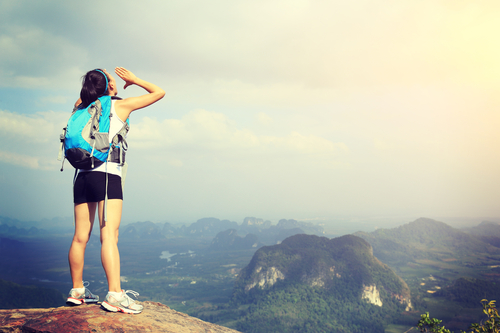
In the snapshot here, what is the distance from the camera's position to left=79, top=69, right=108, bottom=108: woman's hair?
12.0 feet

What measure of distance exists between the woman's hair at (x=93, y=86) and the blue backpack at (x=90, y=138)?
0.38 ft

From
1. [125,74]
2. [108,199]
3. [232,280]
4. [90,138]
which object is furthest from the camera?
[232,280]

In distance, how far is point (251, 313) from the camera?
378 feet

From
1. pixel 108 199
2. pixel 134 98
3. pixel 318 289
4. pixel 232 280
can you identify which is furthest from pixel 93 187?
pixel 232 280

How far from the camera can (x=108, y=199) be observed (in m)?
3.59

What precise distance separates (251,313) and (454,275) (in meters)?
102

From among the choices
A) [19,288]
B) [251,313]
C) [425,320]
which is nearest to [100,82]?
[425,320]

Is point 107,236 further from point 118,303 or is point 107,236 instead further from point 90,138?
point 90,138

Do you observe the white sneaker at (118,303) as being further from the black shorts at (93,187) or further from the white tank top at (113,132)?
the white tank top at (113,132)

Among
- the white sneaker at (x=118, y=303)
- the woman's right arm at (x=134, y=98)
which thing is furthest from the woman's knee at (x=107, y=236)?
the woman's right arm at (x=134, y=98)

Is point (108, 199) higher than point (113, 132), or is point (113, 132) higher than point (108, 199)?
point (113, 132)

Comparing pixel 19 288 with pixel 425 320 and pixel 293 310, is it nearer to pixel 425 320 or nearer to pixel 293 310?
pixel 293 310

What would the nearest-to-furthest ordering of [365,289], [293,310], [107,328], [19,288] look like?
[107,328] → [19,288] → [293,310] → [365,289]

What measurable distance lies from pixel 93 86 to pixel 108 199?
1.49 m
